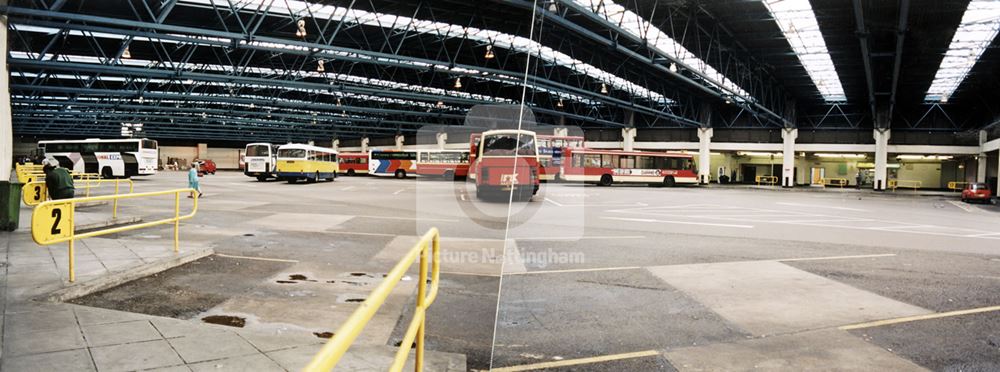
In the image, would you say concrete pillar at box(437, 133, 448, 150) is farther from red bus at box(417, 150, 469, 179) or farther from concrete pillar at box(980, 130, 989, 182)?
concrete pillar at box(980, 130, 989, 182)

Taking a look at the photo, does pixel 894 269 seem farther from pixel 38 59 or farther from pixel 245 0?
pixel 38 59

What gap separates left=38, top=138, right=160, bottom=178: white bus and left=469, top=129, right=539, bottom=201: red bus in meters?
31.0

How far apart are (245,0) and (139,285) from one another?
1693cm

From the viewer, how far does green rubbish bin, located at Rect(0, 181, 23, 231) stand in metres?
8.75

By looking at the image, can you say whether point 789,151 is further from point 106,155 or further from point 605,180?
point 106,155

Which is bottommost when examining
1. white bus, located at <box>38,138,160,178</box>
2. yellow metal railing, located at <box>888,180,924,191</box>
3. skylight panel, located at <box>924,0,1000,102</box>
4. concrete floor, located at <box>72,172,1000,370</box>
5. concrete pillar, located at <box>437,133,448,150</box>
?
concrete floor, located at <box>72,172,1000,370</box>

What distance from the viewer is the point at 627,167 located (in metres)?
37.2

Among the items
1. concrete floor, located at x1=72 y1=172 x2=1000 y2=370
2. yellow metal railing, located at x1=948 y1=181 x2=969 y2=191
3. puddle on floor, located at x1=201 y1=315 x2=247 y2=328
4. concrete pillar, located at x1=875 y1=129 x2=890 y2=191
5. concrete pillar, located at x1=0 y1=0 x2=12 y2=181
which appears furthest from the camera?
yellow metal railing, located at x1=948 y1=181 x2=969 y2=191

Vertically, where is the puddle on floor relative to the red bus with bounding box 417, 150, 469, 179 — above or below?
below

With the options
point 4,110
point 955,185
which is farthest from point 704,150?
point 4,110

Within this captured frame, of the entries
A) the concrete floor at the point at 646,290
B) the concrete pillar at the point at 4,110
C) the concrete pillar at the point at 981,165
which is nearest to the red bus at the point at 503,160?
the concrete floor at the point at 646,290

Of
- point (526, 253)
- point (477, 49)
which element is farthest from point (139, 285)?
point (477, 49)

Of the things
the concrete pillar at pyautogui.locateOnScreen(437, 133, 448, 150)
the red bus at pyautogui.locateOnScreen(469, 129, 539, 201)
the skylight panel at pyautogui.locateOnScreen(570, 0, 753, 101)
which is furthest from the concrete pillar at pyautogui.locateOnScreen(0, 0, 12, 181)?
the concrete pillar at pyautogui.locateOnScreen(437, 133, 448, 150)

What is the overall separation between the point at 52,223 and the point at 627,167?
34920 mm
